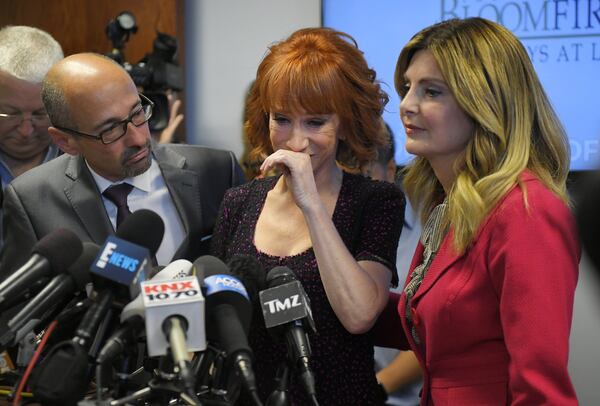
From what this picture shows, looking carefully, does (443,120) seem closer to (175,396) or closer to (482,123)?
(482,123)

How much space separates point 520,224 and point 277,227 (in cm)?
66

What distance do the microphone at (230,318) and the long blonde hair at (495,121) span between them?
54 centimetres

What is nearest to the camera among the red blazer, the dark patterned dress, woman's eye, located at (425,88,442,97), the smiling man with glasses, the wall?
the red blazer

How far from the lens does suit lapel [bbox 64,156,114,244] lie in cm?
213

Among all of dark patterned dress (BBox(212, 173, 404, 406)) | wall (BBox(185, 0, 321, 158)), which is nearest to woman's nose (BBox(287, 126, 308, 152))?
dark patterned dress (BBox(212, 173, 404, 406))

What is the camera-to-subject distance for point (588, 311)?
12.3ft

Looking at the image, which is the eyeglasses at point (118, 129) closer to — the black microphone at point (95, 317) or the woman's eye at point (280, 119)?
the woman's eye at point (280, 119)

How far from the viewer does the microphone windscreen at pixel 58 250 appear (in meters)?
1.20

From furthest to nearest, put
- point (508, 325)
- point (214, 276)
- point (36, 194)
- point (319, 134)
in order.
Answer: point (36, 194), point (319, 134), point (508, 325), point (214, 276)

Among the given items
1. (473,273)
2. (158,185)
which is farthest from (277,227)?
(473,273)

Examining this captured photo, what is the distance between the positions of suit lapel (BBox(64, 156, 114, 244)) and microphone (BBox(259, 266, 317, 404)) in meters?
0.86


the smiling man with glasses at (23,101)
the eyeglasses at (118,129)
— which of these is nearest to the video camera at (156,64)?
the smiling man with glasses at (23,101)

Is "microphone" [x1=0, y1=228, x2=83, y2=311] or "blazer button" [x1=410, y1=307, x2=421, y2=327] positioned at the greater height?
"microphone" [x1=0, y1=228, x2=83, y2=311]

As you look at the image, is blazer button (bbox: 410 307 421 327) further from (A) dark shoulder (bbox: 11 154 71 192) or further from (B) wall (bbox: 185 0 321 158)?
(B) wall (bbox: 185 0 321 158)
